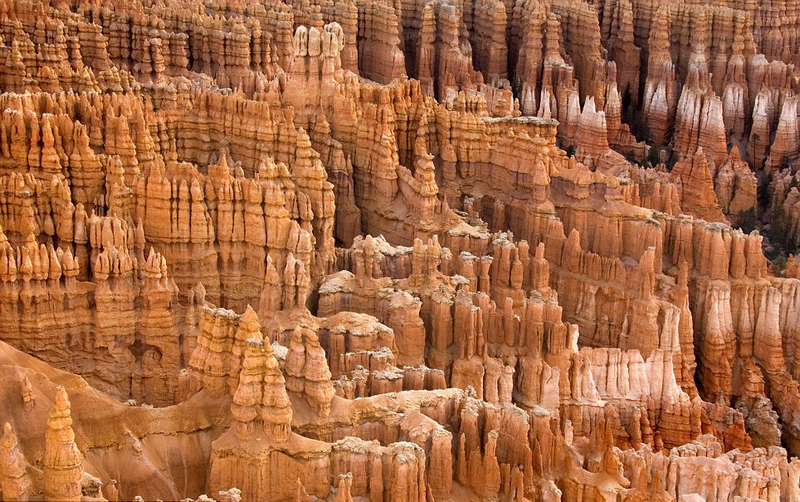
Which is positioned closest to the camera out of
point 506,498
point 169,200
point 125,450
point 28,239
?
point 125,450

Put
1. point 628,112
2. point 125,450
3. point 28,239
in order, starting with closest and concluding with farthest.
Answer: point 125,450 < point 28,239 < point 628,112

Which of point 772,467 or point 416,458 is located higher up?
point 416,458

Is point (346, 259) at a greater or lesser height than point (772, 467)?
greater

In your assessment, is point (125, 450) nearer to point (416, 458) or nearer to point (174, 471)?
point (174, 471)

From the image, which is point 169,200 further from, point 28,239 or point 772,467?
point 772,467

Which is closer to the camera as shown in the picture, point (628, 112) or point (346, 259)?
point (346, 259)

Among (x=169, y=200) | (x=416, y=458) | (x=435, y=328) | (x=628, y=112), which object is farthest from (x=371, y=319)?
(x=628, y=112)
